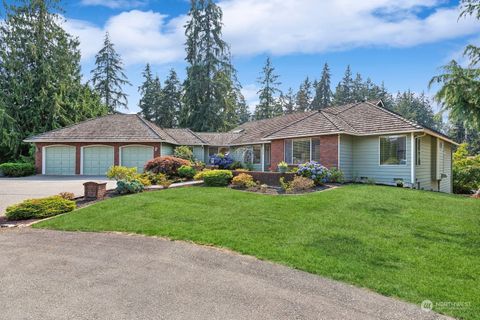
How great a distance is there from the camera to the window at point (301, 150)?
55.2 feet

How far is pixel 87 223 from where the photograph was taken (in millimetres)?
8414

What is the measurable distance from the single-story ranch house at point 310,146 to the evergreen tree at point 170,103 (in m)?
19.0

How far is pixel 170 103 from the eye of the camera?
4747 centimetres

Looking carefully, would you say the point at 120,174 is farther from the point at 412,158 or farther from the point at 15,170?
the point at 15,170

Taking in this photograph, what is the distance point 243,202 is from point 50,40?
31.0 metres

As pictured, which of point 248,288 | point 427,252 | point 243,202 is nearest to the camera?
point 248,288

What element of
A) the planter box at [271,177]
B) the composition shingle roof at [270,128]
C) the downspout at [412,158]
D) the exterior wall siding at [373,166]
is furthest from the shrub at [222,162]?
the downspout at [412,158]

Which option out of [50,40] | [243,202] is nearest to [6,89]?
[50,40]

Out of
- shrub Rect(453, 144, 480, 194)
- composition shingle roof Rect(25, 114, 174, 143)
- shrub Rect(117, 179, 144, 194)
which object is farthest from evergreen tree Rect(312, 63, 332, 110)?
shrub Rect(117, 179, 144, 194)

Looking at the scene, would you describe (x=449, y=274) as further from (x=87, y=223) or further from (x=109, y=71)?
(x=109, y=71)

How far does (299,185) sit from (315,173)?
4.05 feet

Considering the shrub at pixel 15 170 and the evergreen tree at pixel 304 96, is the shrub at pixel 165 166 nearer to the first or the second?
the shrub at pixel 15 170

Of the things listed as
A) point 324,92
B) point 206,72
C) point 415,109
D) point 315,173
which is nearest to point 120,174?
point 315,173

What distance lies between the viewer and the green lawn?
182 inches
